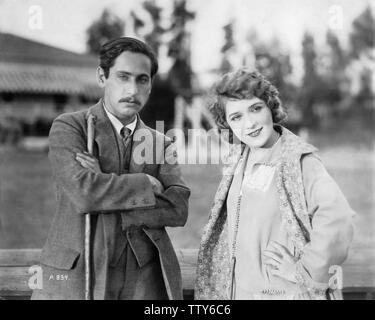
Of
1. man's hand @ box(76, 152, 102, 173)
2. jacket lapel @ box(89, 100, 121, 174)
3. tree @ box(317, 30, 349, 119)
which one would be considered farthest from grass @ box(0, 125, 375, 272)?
man's hand @ box(76, 152, 102, 173)

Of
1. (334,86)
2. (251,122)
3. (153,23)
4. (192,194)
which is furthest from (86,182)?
(334,86)

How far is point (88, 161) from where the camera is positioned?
5.66ft

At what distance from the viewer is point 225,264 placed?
6.24ft

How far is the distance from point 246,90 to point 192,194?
182 inches

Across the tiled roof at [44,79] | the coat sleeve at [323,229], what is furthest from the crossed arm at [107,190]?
the tiled roof at [44,79]

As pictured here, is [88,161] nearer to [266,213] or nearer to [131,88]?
[131,88]

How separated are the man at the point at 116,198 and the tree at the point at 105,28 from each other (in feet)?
3.53

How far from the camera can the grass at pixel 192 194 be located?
15.3 ft

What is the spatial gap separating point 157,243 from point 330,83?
7.48 metres

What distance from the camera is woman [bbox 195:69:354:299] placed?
63.7 inches

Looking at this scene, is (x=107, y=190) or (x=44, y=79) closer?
(x=107, y=190)

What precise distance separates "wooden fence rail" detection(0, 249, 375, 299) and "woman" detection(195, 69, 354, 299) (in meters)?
0.29
